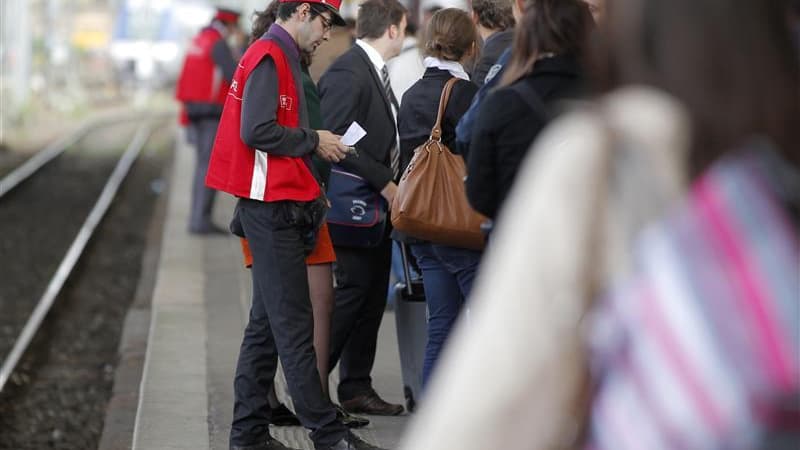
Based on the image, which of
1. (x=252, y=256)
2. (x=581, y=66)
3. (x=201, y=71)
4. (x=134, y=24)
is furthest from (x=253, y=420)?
(x=134, y=24)

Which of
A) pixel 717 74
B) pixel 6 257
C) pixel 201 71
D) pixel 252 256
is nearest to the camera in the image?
pixel 717 74

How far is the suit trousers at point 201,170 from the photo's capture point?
13.6m

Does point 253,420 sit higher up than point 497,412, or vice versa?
point 497,412

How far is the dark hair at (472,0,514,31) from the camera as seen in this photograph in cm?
641

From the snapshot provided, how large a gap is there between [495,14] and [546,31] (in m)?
2.06

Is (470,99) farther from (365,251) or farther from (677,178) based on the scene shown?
(677,178)

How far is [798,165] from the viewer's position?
206 centimetres

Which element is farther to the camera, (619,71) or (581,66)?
(581,66)

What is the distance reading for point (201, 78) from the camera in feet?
43.6

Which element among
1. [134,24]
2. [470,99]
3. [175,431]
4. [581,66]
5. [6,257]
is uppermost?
[581,66]

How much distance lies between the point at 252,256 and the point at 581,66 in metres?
1.82

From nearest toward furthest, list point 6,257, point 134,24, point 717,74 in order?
point 717,74 < point 6,257 < point 134,24

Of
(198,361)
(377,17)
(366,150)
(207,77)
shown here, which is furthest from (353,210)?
(207,77)

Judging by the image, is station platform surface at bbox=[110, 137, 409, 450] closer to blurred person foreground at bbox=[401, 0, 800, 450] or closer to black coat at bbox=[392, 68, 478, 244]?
black coat at bbox=[392, 68, 478, 244]
